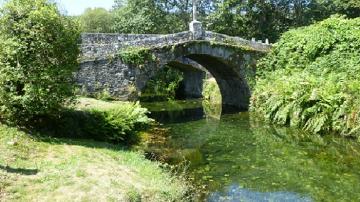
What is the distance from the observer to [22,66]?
14062mm

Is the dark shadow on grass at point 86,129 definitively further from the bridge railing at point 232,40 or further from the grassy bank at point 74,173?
the bridge railing at point 232,40

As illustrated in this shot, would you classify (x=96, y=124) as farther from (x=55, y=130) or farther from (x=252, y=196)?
(x=252, y=196)

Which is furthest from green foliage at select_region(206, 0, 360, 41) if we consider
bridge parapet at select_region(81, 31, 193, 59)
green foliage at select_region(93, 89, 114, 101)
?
green foliage at select_region(93, 89, 114, 101)

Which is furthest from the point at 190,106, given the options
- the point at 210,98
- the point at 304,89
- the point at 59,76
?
the point at 59,76

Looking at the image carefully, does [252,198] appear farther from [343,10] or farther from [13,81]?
[343,10]

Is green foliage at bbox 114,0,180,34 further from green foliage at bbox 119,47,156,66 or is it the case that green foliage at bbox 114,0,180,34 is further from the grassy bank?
the grassy bank

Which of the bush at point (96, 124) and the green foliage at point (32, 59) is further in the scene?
the bush at point (96, 124)

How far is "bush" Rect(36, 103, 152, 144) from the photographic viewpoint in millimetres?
15227

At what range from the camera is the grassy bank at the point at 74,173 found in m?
9.30

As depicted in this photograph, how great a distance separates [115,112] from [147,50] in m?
9.54

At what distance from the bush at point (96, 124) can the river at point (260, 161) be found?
101 centimetres


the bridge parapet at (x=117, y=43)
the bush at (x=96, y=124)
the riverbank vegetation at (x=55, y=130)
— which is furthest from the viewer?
the bridge parapet at (x=117, y=43)

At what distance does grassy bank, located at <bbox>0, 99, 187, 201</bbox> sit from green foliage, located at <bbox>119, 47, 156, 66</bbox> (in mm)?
11104

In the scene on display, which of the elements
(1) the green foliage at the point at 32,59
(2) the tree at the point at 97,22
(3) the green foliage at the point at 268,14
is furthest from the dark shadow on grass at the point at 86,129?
(2) the tree at the point at 97,22
